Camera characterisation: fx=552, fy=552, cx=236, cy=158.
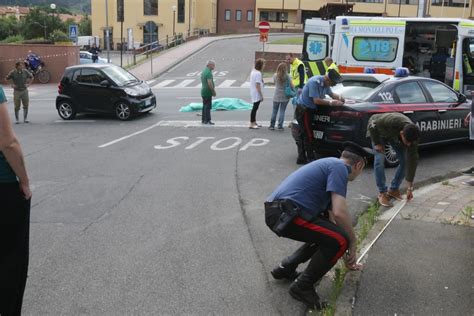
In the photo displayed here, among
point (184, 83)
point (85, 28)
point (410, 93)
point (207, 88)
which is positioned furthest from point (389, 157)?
point (85, 28)

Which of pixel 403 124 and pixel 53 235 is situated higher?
pixel 403 124

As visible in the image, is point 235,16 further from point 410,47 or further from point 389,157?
point 389,157

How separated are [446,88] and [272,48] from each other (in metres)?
35.6

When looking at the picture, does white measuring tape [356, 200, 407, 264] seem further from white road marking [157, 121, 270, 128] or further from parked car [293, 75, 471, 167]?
white road marking [157, 121, 270, 128]

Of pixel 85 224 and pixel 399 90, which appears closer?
pixel 85 224

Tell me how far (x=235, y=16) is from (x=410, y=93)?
69992 millimetres

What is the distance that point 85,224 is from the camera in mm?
6430

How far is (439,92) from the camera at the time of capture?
33.2 feet

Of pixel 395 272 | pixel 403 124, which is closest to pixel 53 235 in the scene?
pixel 395 272

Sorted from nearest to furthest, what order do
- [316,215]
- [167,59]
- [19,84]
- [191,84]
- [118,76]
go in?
[316,215]
[19,84]
[118,76]
[191,84]
[167,59]

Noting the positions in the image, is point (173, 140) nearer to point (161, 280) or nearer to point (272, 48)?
point (161, 280)

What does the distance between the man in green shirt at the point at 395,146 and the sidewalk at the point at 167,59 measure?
29.0m

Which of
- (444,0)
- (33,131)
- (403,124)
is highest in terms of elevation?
(444,0)

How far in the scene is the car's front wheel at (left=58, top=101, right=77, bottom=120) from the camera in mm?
16562
